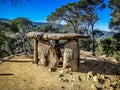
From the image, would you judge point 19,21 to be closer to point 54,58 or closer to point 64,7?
point 64,7

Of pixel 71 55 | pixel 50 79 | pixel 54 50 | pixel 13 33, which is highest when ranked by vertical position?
pixel 13 33

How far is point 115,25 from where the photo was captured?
71.8 ft

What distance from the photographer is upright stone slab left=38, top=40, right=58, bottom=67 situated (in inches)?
432

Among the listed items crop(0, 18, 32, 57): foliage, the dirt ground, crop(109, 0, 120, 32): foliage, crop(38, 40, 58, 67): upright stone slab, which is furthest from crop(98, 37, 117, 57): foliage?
crop(38, 40, 58, 67): upright stone slab

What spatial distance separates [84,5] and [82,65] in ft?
41.2

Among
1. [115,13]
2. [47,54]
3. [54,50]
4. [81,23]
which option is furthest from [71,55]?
[81,23]

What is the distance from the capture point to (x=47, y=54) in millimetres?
11094

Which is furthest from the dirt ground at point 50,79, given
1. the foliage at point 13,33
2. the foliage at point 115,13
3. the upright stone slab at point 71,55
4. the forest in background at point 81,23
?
the foliage at point 13,33

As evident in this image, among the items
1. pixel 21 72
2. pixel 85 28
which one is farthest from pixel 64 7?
pixel 21 72

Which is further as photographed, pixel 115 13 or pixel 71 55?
pixel 115 13

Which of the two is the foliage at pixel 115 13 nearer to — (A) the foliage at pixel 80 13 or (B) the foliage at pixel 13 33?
(A) the foliage at pixel 80 13

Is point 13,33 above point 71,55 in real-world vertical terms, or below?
above

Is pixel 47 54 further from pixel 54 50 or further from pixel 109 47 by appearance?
pixel 109 47

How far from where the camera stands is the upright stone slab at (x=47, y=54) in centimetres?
1098
